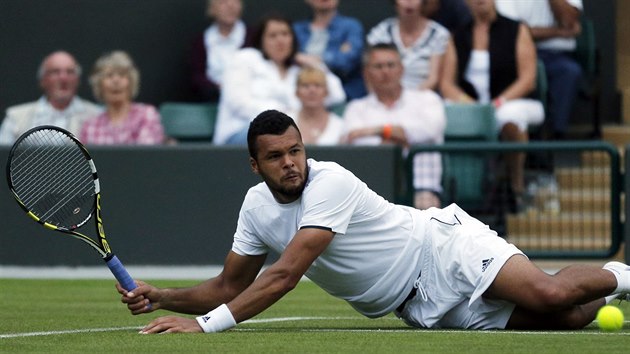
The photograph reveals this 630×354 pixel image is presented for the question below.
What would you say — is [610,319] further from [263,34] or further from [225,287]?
[263,34]

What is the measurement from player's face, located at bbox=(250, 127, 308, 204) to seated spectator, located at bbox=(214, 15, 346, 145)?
7171mm

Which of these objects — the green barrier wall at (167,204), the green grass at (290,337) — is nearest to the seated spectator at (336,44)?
the green barrier wall at (167,204)

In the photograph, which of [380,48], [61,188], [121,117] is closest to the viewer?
[61,188]

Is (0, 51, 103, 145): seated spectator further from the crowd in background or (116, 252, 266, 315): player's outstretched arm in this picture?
(116, 252, 266, 315): player's outstretched arm

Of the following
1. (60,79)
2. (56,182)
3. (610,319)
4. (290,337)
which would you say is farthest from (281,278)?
(60,79)

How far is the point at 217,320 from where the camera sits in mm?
6930

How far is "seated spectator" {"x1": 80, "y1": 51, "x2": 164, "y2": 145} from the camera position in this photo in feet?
46.1

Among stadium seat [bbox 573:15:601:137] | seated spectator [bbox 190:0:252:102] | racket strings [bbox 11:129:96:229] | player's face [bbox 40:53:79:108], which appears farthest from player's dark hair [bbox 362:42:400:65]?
racket strings [bbox 11:129:96:229]

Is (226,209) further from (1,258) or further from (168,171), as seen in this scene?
(1,258)

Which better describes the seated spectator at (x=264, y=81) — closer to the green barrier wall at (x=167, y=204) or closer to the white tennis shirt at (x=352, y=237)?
the green barrier wall at (x=167, y=204)

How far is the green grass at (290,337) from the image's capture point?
631 centimetres

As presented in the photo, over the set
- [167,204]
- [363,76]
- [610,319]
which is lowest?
[167,204]

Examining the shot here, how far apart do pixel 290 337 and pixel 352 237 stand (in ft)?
2.17

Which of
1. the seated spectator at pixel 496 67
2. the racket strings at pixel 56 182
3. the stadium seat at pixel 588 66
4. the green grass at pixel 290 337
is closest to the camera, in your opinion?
the green grass at pixel 290 337
